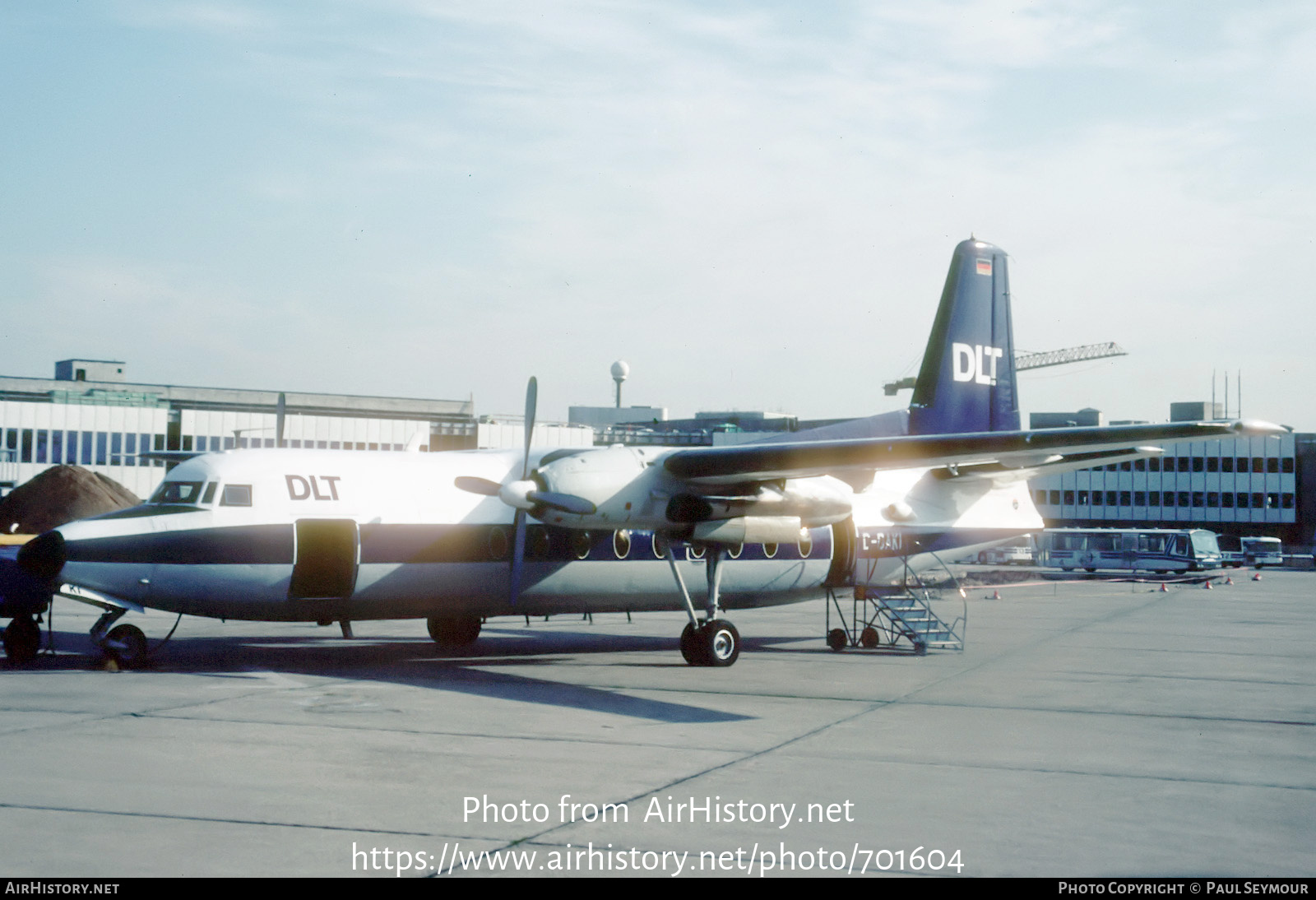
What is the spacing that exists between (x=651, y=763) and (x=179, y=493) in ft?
30.0

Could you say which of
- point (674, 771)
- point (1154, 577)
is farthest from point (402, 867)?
point (1154, 577)

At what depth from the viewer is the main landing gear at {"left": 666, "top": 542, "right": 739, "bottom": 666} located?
18516mm

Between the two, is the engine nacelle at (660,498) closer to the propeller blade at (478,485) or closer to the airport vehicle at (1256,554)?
the propeller blade at (478,485)

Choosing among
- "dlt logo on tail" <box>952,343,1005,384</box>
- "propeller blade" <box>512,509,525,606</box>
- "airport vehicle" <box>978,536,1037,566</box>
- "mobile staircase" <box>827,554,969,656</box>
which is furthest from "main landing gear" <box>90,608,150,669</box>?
"airport vehicle" <box>978,536,1037,566</box>

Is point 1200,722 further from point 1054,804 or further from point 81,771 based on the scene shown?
point 81,771

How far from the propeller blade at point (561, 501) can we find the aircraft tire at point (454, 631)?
15.1 feet

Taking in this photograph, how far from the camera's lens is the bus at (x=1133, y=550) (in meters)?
65.5

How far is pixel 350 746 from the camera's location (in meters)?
11.4

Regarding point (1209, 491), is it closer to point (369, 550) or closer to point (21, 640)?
point (369, 550)

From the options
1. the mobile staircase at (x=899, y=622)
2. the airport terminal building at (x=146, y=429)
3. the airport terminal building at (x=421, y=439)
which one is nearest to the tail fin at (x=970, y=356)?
the mobile staircase at (x=899, y=622)

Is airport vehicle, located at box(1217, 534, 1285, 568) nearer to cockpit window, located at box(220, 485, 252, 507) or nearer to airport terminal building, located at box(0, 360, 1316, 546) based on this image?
airport terminal building, located at box(0, 360, 1316, 546)

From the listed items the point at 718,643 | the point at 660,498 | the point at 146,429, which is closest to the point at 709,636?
the point at 718,643
